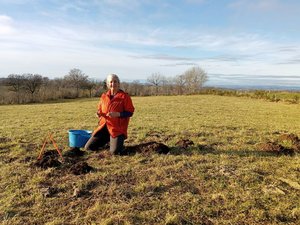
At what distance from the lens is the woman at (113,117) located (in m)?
6.64

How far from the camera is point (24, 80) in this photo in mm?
56781

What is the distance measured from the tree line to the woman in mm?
43133

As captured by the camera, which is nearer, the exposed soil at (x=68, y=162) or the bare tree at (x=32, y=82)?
the exposed soil at (x=68, y=162)

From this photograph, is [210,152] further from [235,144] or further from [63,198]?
[63,198]

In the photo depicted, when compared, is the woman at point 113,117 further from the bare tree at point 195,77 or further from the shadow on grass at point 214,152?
the bare tree at point 195,77

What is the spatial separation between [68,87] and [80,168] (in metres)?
57.5

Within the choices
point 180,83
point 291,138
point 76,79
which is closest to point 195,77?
point 180,83

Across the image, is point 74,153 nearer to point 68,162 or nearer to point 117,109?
point 68,162

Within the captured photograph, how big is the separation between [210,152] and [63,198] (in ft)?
12.4

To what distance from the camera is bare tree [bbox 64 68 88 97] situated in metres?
60.2

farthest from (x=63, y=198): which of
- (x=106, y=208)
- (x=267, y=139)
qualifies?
(x=267, y=139)

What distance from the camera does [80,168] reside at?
17.8 feet

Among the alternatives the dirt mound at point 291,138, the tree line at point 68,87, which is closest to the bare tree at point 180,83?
the tree line at point 68,87

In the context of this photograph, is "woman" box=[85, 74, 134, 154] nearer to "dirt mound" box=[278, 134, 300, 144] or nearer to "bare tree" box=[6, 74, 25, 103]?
"dirt mound" box=[278, 134, 300, 144]
